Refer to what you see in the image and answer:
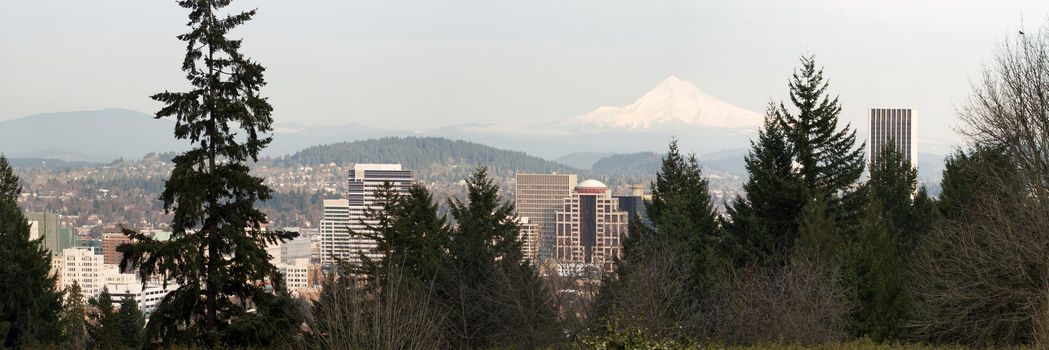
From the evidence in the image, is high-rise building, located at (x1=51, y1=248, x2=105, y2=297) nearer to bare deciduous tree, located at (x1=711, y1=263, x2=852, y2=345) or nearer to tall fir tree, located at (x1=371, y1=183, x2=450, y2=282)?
tall fir tree, located at (x1=371, y1=183, x2=450, y2=282)

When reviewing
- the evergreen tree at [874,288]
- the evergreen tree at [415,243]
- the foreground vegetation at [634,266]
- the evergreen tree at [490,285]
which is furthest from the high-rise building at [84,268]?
→ the evergreen tree at [874,288]

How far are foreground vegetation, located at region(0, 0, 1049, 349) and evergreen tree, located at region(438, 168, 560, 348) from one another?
0.08 meters

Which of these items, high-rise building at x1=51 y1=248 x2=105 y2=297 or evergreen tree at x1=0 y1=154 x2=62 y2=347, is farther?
high-rise building at x1=51 y1=248 x2=105 y2=297

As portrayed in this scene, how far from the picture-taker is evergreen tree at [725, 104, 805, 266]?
33.6 m

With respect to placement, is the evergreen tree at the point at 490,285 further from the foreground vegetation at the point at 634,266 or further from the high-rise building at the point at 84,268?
the high-rise building at the point at 84,268

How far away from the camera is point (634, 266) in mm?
23906

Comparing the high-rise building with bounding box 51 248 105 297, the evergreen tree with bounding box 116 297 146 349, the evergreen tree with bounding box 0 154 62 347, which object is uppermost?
the evergreen tree with bounding box 0 154 62 347

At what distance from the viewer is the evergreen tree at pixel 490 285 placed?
23906mm

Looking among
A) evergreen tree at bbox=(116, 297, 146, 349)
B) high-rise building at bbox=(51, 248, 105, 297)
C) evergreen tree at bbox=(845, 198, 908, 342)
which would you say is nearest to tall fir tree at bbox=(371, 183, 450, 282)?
evergreen tree at bbox=(845, 198, 908, 342)

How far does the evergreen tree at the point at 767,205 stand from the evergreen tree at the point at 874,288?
7.00 meters

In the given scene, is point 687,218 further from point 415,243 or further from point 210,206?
point 210,206

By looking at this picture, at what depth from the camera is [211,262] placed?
18.1m

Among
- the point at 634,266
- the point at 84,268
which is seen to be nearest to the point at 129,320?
the point at 634,266

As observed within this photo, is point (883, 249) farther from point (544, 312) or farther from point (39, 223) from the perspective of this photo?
point (39, 223)
